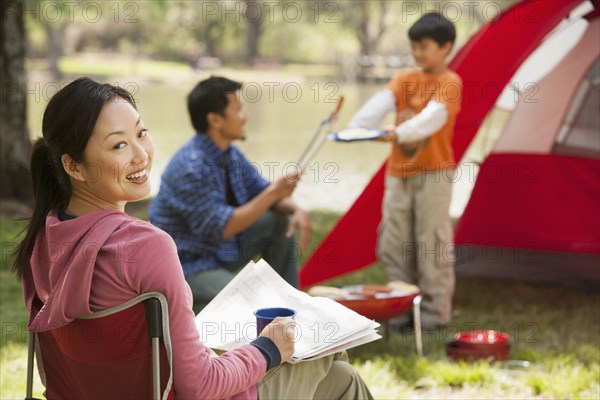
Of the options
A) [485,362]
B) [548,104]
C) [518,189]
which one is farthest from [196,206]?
[548,104]

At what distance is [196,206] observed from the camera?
148 inches

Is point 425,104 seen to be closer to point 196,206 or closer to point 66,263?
→ point 196,206

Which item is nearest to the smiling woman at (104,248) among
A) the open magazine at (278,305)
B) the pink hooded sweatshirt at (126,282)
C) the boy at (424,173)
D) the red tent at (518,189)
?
the pink hooded sweatshirt at (126,282)

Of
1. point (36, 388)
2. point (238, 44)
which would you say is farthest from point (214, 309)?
point (238, 44)

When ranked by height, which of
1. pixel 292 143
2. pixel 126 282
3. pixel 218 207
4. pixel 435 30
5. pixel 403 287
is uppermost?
pixel 435 30

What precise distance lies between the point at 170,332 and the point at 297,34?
42531 mm

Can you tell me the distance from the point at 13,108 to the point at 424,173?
3591mm

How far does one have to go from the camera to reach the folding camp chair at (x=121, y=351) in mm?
1799

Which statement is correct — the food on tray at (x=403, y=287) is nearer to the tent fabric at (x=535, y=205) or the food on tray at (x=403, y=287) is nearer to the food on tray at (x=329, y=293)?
the food on tray at (x=329, y=293)

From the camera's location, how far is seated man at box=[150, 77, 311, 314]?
3758 millimetres

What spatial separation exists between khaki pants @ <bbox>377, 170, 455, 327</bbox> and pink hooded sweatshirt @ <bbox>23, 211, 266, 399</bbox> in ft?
8.53

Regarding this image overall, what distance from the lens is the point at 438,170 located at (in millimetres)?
4387

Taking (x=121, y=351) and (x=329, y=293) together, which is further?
(x=329, y=293)

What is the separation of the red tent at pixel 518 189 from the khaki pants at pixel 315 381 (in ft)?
8.39
